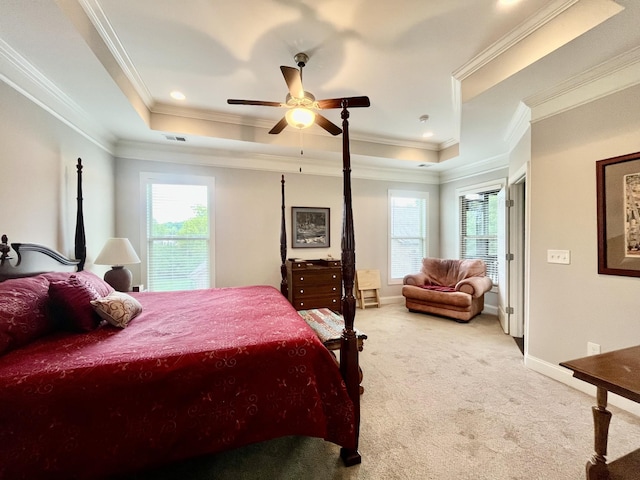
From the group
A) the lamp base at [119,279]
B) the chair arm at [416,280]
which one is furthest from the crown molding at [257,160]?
the chair arm at [416,280]

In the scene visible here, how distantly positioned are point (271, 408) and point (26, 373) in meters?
1.09

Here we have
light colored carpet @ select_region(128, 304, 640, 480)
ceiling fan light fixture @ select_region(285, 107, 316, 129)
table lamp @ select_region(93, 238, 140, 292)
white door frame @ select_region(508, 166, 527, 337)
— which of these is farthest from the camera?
white door frame @ select_region(508, 166, 527, 337)

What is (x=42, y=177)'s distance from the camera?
98.2 inches

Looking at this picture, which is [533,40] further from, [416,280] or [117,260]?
[117,260]

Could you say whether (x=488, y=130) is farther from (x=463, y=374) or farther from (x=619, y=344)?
(x=463, y=374)

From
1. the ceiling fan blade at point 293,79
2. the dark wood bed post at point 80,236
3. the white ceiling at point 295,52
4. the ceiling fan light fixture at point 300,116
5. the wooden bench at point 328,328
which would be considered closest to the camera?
the white ceiling at point 295,52

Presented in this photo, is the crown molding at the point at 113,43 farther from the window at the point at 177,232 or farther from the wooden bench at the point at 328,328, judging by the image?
the wooden bench at the point at 328,328

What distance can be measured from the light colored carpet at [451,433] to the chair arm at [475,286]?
1305mm

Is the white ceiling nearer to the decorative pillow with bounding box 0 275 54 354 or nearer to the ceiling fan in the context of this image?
the ceiling fan

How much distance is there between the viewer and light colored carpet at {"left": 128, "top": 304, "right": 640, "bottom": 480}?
5.32 feet

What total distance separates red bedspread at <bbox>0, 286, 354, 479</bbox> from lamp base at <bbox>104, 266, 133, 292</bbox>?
1.57m

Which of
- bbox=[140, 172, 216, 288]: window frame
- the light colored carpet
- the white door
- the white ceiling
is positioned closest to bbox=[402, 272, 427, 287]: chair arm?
the white door

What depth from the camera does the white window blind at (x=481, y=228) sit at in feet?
15.8

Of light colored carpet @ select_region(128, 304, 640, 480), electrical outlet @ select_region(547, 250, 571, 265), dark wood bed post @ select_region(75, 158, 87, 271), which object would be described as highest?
dark wood bed post @ select_region(75, 158, 87, 271)
